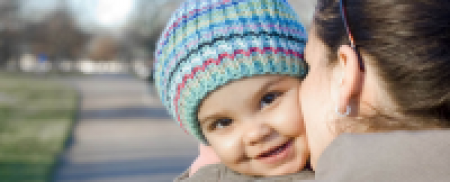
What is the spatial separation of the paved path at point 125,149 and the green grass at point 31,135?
0.30 meters

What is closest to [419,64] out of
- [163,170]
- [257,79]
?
[257,79]

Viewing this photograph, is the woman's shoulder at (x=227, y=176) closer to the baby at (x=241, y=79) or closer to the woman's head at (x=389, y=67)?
the baby at (x=241, y=79)

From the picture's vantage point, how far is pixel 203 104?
1.93 metres

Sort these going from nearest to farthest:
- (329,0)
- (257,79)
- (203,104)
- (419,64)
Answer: (419,64)
(329,0)
(257,79)
(203,104)

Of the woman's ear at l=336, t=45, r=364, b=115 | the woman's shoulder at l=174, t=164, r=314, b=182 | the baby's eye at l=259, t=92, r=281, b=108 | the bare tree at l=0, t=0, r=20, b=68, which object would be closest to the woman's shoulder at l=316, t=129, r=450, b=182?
the woman's ear at l=336, t=45, r=364, b=115

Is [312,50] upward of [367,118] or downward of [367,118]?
upward

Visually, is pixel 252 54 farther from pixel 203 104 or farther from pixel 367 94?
pixel 367 94

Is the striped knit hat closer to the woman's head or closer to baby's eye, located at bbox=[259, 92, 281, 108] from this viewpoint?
baby's eye, located at bbox=[259, 92, 281, 108]

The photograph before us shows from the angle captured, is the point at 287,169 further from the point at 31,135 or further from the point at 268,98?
the point at 31,135

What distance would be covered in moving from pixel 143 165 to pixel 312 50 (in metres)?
6.86

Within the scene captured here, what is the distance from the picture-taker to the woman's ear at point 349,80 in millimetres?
1201

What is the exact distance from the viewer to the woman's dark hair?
1106 millimetres

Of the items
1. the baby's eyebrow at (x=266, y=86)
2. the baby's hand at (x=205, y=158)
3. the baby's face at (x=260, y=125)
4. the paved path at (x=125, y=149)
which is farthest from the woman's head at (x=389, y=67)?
the paved path at (x=125, y=149)

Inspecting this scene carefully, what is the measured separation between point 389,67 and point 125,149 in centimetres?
880
